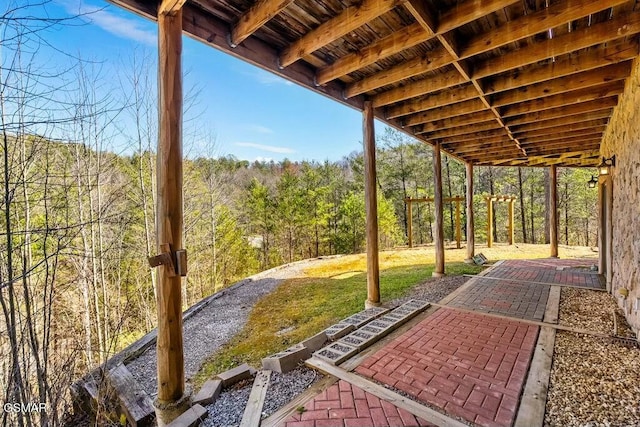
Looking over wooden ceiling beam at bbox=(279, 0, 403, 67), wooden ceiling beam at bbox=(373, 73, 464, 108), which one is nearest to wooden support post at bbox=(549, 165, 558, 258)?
wooden ceiling beam at bbox=(373, 73, 464, 108)

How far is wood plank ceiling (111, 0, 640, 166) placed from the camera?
91.0 inches

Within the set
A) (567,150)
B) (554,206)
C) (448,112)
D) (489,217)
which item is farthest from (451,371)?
(489,217)

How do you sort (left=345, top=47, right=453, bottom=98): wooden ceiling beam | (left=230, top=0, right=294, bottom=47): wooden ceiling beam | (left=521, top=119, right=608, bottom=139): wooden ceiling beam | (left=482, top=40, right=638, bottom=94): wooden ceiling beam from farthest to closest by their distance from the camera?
(left=521, top=119, right=608, bottom=139): wooden ceiling beam → (left=345, top=47, right=453, bottom=98): wooden ceiling beam → (left=482, top=40, right=638, bottom=94): wooden ceiling beam → (left=230, top=0, right=294, bottom=47): wooden ceiling beam

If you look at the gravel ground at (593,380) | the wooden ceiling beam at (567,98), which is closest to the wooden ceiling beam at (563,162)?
the wooden ceiling beam at (567,98)

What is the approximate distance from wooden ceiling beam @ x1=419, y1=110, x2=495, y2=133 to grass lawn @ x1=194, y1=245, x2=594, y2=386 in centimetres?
327

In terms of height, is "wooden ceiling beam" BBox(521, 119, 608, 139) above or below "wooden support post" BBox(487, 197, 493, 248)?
above

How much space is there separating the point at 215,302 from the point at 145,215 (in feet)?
9.30

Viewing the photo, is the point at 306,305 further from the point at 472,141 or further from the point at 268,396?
the point at 472,141

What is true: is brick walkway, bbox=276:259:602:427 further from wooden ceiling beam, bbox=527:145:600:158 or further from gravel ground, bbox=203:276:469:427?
wooden ceiling beam, bbox=527:145:600:158

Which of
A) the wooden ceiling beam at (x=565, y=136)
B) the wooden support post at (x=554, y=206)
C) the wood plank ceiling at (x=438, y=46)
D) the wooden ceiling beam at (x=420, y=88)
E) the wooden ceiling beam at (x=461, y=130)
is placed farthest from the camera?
the wooden support post at (x=554, y=206)

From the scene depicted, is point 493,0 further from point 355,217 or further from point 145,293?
point 355,217

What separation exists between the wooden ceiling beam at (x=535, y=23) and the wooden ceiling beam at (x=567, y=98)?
222 cm

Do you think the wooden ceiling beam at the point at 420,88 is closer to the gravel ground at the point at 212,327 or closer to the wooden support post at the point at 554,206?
the gravel ground at the point at 212,327

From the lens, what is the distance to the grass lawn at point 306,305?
3.90 meters
